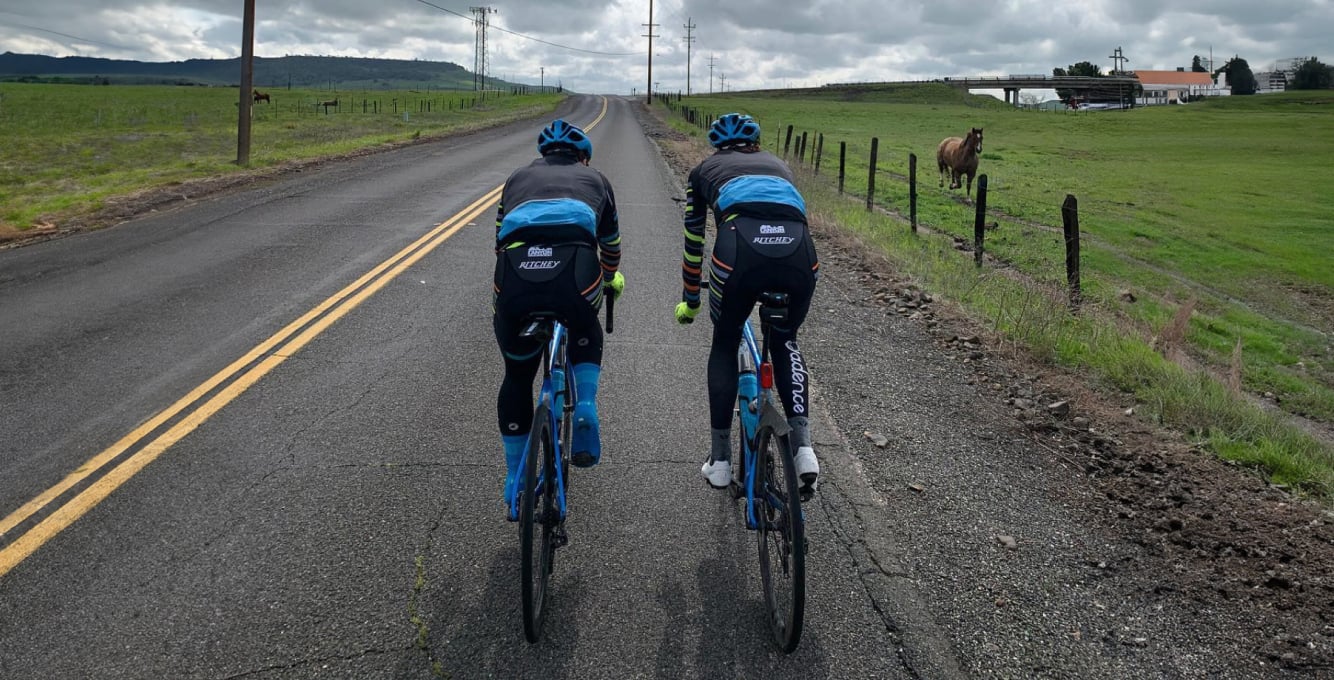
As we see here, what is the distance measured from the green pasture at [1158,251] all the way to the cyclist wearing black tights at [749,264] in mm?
3278

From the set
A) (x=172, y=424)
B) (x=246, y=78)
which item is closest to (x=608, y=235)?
(x=172, y=424)

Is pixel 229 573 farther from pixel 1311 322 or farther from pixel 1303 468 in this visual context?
pixel 1311 322

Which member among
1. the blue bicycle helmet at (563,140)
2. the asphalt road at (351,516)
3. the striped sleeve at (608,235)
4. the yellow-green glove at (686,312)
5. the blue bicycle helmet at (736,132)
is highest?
the blue bicycle helmet at (736,132)

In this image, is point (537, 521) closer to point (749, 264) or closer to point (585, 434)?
point (585, 434)

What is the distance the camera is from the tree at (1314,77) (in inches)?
4808

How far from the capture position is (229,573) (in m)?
3.67

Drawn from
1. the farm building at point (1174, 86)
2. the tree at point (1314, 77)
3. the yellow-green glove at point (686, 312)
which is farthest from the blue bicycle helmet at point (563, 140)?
the tree at point (1314, 77)

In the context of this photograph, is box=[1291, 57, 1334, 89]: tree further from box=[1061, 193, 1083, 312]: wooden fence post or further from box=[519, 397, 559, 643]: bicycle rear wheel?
box=[519, 397, 559, 643]: bicycle rear wheel

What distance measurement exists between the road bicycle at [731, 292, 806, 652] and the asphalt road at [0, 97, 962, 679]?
7.1 inches

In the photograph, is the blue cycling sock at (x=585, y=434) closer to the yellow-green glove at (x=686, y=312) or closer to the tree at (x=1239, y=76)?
the yellow-green glove at (x=686, y=312)

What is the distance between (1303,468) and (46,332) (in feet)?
30.3

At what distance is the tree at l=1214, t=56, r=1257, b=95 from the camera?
136250 millimetres

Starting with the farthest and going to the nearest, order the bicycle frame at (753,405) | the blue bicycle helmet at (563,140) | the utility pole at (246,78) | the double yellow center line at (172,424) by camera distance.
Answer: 1. the utility pole at (246,78)
2. the blue bicycle helmet at (563,140)
3. the double yellow center line at (172,424)
4. the bicycle frame at (753,405)

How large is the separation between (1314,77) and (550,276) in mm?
156701
